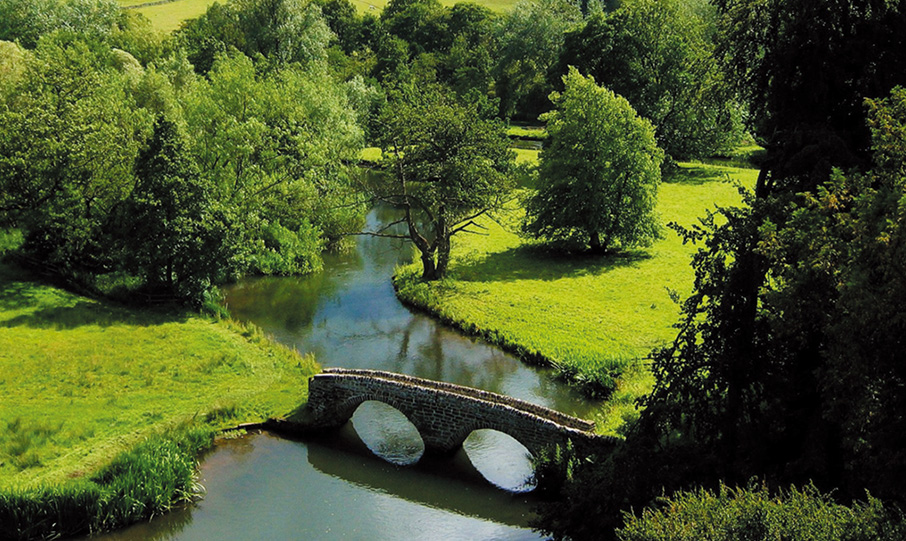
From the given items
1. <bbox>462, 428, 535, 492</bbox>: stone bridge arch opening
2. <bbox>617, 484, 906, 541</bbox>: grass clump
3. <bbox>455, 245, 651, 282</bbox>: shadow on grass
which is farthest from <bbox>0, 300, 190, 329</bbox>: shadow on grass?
<bbox>617, 484, 906, 541</bbox>: grass clump

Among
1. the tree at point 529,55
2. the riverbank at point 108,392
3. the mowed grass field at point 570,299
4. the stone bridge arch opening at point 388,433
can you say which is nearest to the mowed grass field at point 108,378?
the riverbank at point 108,392

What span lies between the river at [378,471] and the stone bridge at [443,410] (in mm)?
1111

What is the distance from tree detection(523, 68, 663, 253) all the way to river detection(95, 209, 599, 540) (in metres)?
14.6

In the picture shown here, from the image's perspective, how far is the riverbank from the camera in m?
27.2

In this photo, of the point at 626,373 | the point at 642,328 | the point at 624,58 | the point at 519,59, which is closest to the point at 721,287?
the point at 626,373

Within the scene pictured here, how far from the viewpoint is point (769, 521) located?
16.6 m

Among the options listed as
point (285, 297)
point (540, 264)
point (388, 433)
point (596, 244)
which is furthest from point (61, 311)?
point (596, 244)

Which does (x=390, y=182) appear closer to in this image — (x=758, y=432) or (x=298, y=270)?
(x=298, y=270)

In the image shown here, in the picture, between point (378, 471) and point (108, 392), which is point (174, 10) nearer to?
point (108, 392)

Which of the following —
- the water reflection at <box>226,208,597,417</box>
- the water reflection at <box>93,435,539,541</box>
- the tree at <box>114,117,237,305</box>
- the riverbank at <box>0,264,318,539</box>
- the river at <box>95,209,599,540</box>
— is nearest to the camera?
the water reflection at <box>93,435,539,541</box>

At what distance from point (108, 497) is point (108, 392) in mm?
9028

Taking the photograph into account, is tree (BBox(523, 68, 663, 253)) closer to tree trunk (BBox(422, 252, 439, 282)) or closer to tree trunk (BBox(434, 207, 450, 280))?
tree trunk (BBox(434, 207, 450, 280))

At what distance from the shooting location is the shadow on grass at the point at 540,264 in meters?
50.2

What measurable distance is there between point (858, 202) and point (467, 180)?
3035 cm
